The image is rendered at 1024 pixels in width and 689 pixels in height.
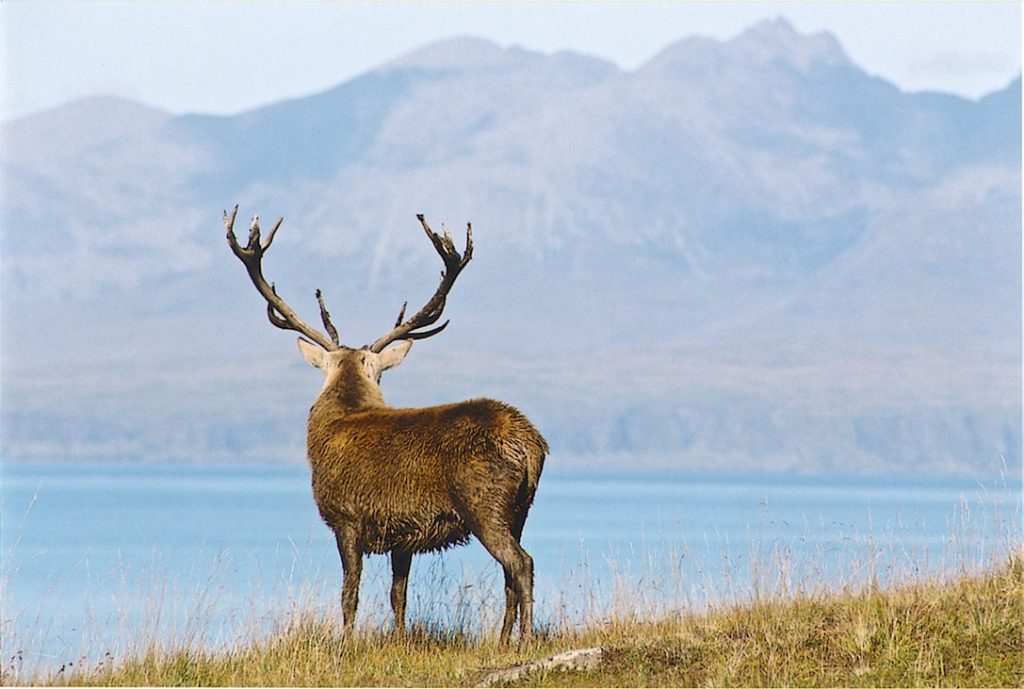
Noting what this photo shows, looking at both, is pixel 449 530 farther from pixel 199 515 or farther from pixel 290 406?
pixel 290 406

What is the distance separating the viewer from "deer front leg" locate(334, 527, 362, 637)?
10.9m

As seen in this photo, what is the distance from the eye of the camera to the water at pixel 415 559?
11312 mm

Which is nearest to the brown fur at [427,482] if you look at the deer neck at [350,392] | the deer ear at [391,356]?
the deer neck at [350,392]

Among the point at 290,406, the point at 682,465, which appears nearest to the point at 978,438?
the point at 682,465

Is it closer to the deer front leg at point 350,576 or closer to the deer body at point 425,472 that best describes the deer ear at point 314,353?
the deer body at point 425,472

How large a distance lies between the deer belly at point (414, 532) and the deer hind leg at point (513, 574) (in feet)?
0.89

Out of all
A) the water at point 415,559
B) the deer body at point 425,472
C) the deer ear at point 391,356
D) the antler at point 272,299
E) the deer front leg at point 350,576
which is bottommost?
the water at point 415,559

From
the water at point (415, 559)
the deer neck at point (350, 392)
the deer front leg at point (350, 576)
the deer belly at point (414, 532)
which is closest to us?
the deer belly at point (414, 532)

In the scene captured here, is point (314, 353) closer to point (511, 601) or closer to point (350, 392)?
point (350, 392)

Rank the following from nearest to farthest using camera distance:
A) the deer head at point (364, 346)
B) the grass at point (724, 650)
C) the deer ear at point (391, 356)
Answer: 1. the grass at point (724, 650)
2. the deer head at point (364, 346)
3. the deer ear at point (391, 356)

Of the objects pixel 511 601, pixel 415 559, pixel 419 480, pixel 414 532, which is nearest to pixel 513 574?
pixel 511 601

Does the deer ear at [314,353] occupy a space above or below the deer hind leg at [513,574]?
above

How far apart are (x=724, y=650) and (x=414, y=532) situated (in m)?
2.30

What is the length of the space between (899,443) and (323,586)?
17392 cm
